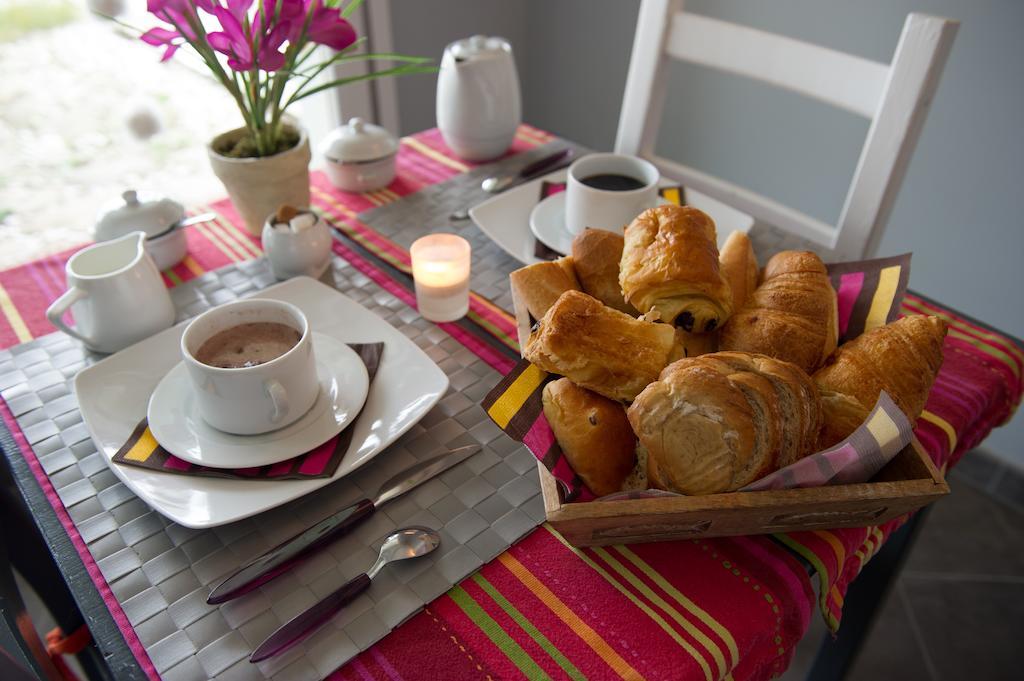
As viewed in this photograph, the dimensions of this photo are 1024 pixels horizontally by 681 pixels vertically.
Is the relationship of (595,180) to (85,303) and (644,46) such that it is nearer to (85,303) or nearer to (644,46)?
(644,46)

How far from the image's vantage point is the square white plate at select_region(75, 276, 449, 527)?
63 cm

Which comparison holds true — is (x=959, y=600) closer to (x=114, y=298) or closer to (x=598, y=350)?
(x=598, y=350)

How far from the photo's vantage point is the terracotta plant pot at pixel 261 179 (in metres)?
0.98

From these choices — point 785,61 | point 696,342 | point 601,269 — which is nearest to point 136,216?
point 601,269

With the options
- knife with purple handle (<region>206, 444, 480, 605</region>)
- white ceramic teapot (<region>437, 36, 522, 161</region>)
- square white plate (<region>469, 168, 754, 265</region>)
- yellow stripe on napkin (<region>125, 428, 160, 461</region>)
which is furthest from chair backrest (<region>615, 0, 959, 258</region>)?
yellow stripe on napkin (<region>125, 428, 160, 461</region>)

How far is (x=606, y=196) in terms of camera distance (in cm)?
93

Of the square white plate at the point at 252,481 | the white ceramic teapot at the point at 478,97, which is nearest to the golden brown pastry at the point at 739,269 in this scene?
the square white plate at the point at 252,481

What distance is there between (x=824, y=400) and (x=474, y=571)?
0.34m

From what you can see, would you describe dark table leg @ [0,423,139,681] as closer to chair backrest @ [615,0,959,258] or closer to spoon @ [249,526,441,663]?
spoon @ [249,526,441,663]

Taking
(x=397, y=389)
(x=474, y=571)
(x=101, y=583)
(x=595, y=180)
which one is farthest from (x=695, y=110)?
(x=101, y=583)

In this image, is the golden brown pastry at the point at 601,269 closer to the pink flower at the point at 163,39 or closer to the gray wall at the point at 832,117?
the pink flower at the point at 163,39

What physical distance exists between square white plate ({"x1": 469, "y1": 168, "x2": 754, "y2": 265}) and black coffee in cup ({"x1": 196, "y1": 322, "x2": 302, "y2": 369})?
0.36 metres

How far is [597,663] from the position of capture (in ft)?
1.77

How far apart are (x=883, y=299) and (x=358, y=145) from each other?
80cm
